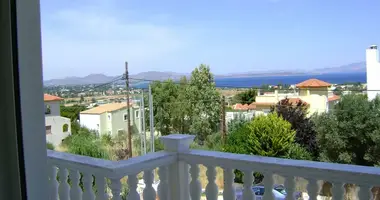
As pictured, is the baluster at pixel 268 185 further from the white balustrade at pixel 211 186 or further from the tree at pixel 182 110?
the tree at pixel 182 110

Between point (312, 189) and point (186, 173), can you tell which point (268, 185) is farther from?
point (186, 173)

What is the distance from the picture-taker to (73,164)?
1.55 m

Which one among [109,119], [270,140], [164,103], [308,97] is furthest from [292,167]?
[164,103]

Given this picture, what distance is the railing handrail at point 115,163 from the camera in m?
1.37

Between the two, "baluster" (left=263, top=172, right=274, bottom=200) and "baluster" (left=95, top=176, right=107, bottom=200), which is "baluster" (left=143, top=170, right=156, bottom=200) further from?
"baluster" (left=263, top=172, right=274, bottom=200)

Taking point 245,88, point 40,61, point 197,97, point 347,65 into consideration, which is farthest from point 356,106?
point 40,61

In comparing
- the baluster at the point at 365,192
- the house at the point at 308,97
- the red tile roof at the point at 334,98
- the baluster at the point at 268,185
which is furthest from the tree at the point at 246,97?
the baluster at the point at 365,192

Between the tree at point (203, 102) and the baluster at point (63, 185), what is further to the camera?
the tree at point (203, 102)

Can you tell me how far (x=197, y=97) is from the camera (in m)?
14.3

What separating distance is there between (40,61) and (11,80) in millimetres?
113

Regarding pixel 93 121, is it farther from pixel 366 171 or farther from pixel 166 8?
pixel 366 171

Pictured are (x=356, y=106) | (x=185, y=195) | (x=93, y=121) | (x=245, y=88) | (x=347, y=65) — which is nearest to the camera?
(x=185, y=195)

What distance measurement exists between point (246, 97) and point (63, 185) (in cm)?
1288

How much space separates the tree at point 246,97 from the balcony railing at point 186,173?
41.1ft
